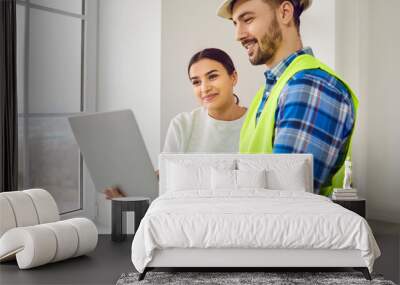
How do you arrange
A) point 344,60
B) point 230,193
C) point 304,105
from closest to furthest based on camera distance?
point 230,193 < point 304,105 < point 344,60

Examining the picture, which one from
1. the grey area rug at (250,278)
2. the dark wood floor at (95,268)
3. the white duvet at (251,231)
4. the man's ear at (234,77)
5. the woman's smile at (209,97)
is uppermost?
the man's ear at (234,77)

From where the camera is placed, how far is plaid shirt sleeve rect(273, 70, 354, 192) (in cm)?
655

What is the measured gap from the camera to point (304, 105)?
6.55 m

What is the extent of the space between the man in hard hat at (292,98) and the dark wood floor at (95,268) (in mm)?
1075

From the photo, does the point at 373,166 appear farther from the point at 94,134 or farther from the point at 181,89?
the point at 94,134

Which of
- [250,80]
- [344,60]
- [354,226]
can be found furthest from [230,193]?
[344,60]

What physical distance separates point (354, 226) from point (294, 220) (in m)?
0.41

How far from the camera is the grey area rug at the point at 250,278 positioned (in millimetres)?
4723

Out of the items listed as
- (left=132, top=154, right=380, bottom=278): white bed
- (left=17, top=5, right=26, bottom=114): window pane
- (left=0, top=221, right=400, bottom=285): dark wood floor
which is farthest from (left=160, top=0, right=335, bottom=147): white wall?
(left=132, top=154, right=380, bottom=278): white bed

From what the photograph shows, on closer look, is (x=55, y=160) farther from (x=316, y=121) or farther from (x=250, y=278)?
(x=250, y=278)

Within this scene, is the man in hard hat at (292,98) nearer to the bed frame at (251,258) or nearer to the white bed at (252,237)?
the white bed at (252,237)

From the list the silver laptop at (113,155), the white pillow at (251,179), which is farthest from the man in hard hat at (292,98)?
the silver laptop at (113,155)

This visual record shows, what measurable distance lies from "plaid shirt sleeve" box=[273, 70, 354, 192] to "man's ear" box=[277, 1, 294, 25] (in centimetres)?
55

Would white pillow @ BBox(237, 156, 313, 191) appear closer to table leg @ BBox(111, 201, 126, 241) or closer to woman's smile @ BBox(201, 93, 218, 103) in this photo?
woman's smile @ BBox(201, 93, 218, 103)
